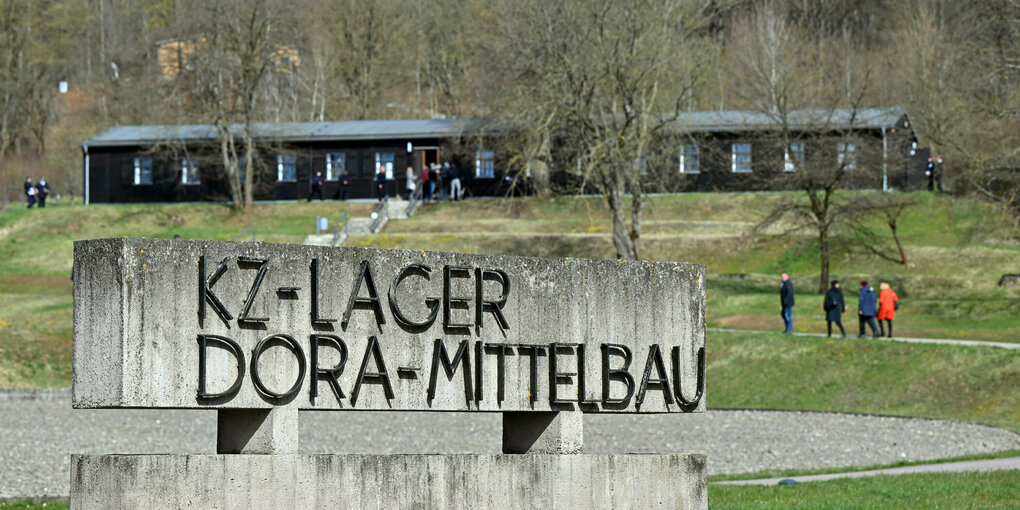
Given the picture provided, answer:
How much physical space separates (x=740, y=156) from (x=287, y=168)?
20896 millimetres

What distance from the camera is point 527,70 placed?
49656mm

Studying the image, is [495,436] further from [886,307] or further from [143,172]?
[143,172]

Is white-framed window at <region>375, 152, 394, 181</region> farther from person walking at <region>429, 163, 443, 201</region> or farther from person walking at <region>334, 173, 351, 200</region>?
person walking at <region>429, 163, 443, 201</region>

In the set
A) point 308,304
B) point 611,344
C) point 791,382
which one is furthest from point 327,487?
point 791,382

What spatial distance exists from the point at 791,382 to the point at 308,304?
21917 mm

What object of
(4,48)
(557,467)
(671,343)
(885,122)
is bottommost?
(557,467)

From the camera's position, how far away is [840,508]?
44.8ft

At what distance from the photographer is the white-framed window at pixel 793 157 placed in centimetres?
4685

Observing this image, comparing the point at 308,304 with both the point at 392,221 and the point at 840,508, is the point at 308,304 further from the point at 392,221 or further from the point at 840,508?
the point at 392,221

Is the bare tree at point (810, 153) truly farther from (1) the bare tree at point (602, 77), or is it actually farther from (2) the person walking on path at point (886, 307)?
(2) the person walking on path at point (886, 307)

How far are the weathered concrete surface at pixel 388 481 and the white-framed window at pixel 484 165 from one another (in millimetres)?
55413

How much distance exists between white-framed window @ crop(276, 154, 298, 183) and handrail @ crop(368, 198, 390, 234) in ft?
22.7

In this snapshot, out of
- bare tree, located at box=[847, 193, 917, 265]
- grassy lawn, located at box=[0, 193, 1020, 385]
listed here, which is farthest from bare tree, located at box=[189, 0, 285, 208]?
bare tree, located at box=[847, 193, 917, 265]

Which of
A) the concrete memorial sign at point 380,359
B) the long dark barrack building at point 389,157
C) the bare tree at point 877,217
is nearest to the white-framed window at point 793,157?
the long dark barrack building at point 389,157
